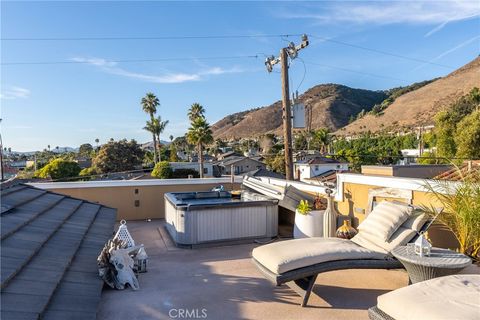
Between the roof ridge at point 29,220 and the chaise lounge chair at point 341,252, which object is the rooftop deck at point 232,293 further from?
the roof ridge at point 29,220

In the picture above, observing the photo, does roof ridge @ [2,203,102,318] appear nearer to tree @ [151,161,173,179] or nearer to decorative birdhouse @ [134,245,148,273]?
decorative birdhouse @ [134,245,148,273]

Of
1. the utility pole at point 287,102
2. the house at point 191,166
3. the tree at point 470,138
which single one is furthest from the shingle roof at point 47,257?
the house at point 191,166

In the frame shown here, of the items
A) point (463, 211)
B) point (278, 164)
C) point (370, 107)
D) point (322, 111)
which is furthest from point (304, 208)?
point (370, 107)

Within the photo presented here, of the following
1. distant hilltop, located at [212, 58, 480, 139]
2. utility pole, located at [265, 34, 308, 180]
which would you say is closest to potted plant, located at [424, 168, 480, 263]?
utility pole, located at [265, 34, 308, 180]

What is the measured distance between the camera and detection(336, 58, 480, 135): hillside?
198ft

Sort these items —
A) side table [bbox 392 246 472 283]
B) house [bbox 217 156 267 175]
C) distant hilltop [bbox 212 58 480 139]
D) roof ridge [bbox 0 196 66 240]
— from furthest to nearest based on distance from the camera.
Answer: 1. distant hilltop [bbox 212 58 480 139]
2. house [bbox 217 156 267 175]
3. roof ridge [bbox 0 196 66 240]
4. side table [bbox 392 246 472 283]

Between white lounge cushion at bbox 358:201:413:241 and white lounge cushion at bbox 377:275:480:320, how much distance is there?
1564 millimetres

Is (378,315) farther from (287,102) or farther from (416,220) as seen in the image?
(287,102)

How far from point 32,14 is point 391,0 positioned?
9313 millimetres

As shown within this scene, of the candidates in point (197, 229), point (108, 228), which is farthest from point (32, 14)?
point (197, 229)

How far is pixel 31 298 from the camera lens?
9.06 ft

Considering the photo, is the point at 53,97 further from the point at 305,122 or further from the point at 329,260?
the point at 329,260

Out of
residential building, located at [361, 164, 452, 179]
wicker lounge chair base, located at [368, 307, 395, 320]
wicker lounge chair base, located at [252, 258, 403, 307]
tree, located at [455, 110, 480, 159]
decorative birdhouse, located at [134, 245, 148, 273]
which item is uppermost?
tree, located at [455, 110, 480, 159]

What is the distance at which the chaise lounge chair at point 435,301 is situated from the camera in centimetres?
253
